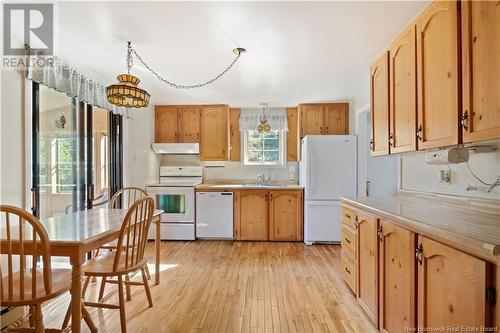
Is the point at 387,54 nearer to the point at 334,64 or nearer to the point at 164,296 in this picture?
the point at 334,64

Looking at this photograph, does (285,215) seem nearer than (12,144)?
No

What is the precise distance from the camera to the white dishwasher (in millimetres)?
4199

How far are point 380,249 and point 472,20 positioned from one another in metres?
1.35

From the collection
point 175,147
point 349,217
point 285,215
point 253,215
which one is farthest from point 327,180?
point 175,147

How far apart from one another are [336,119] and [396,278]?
3.20 m

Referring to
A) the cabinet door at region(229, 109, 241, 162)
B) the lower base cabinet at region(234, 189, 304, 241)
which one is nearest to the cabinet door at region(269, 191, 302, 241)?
the lower base cabinet at region(234, 189, 304, 241)

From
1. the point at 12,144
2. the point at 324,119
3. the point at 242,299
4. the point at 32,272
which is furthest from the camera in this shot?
the point at 324,119

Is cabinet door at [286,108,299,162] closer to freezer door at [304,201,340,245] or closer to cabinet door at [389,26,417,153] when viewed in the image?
freezer door at [304,201,340,245]

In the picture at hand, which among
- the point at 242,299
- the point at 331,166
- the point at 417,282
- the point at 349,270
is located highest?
the point at 331,166

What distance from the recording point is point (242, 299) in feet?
7.58

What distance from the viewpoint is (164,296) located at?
2369 mm

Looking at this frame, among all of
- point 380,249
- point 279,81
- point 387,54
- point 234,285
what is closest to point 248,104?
point 279,81

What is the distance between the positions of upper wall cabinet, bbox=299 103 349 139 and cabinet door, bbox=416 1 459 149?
104 inches

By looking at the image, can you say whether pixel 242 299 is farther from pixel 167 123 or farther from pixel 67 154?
pixel 167 123
